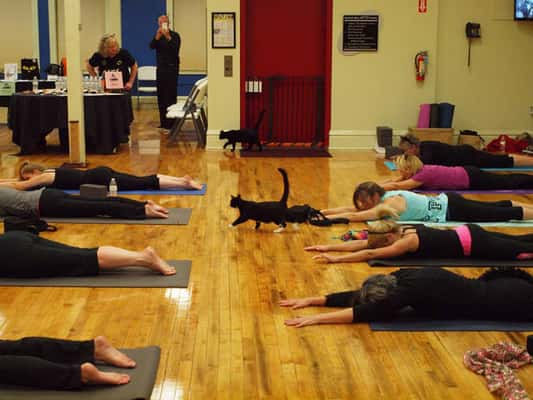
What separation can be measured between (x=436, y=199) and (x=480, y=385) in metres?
2.90

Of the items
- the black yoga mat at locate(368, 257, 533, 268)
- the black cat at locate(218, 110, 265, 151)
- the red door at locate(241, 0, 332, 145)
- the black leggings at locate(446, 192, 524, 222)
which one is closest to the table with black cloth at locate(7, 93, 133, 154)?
the black cat at locate(218, 110, 265, 151)

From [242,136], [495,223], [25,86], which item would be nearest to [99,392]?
[495,223]

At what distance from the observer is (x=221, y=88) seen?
10531mm

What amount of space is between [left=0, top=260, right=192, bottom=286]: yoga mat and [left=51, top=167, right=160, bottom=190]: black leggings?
86.7 inches

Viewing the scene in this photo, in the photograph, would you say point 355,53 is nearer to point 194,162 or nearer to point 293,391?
point 194,162

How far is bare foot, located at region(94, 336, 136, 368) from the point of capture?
11.1 ft

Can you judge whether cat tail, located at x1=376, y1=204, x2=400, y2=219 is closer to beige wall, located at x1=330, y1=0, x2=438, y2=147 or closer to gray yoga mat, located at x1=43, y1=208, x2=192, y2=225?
gray yoga mat, located at x1=43, y1=208, x2=192, y2=225

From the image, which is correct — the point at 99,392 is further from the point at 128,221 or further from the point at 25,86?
the point at 25,86

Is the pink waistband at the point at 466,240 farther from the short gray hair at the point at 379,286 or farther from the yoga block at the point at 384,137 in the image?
the yoga block at the point at 384,137

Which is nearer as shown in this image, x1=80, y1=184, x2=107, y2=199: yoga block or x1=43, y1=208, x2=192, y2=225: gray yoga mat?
x1=43, y1=208, x2=192, y2=225: gray yoga mat

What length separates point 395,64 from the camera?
413 inches

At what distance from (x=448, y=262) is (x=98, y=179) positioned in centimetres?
327

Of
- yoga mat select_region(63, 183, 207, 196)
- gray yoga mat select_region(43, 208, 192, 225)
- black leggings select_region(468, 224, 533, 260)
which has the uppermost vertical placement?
black leggings select_region(468, 224, 533, 260)

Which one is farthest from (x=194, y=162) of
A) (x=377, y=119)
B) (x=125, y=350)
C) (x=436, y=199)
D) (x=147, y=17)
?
(x=147, y=17)
